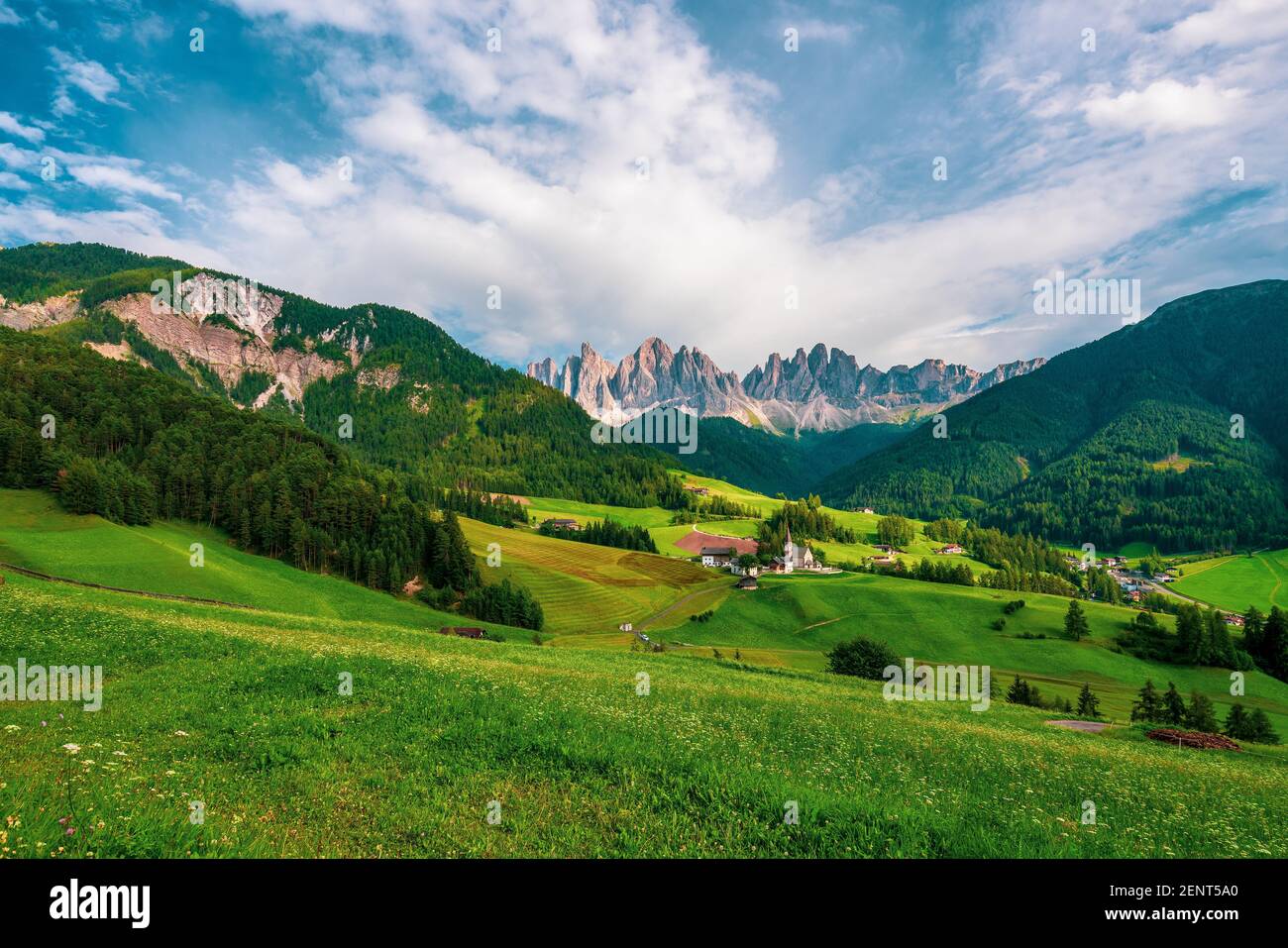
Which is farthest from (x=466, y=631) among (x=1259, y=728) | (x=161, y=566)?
(x=1259, y=728)

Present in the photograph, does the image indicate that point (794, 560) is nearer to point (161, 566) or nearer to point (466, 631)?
point (466, 631)

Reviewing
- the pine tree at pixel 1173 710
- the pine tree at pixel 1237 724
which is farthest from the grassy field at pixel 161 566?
the pine tree at pixel 1237 724

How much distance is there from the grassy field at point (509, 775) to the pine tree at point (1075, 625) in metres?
95.5

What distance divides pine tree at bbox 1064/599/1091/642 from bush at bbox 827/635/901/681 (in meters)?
57.6

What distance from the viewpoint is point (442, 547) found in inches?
4232

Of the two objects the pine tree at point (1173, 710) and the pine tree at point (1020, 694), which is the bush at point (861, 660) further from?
the pine tree at point (1173, 710)

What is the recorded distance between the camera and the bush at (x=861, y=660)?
216 feet

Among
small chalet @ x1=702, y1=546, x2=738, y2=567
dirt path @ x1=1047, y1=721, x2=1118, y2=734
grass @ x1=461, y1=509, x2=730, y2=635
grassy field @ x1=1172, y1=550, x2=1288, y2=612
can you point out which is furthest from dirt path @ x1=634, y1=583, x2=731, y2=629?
grassy field @ x1=1172, y1=550, x2=1288, y2=612

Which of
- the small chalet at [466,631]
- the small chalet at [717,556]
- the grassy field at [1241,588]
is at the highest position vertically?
the small chalet at [466,631]

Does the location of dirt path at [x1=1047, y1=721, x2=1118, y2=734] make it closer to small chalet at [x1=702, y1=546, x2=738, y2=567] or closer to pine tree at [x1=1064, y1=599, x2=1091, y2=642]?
pine tree at [x1=1064, y1=599, x2=1091, y2=642]

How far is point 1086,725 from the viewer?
109ft

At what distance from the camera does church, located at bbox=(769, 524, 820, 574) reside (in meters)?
159
